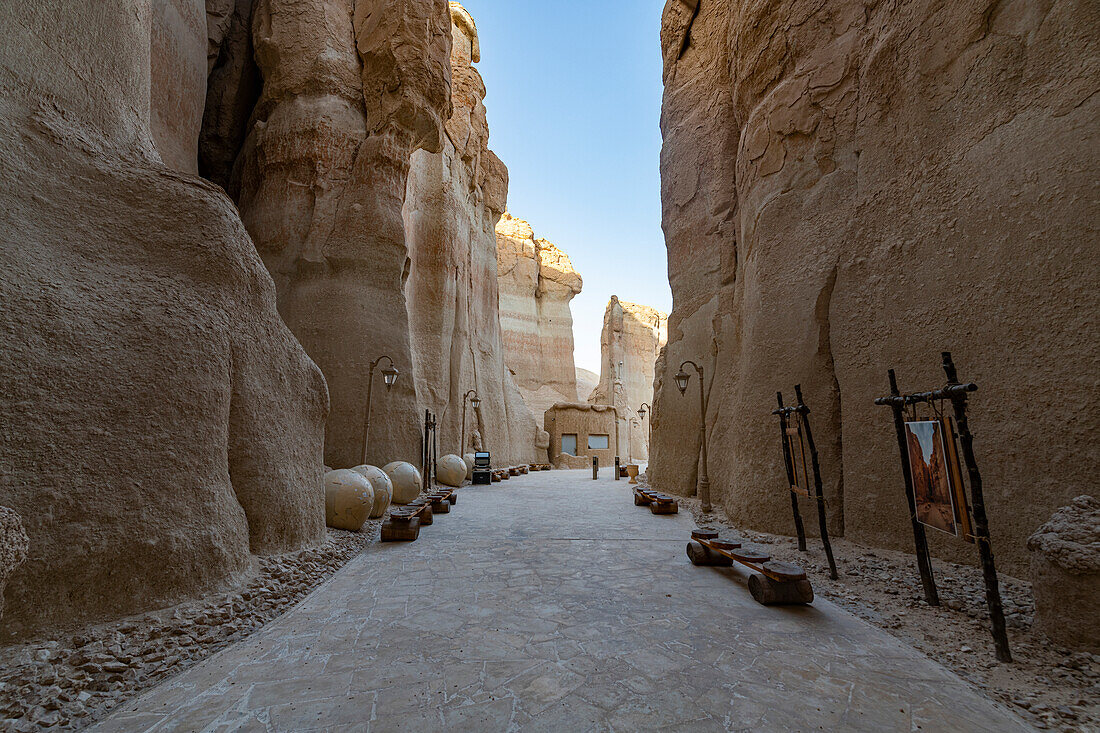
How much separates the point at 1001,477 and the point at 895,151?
4237mm

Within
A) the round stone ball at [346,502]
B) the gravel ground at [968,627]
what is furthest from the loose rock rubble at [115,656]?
the gravel ground at [968,627]

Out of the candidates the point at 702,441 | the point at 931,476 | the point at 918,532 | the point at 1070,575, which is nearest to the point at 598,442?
the point at 702,441

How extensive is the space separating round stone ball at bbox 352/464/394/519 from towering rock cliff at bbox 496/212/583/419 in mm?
32074

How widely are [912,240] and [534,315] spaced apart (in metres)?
38.8

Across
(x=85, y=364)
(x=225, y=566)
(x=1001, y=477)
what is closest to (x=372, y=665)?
(x=225, y=566)

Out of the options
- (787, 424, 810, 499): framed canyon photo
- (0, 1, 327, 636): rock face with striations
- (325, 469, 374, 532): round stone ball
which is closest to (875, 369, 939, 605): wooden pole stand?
(787, 424, 810, 499): framed canyon photo

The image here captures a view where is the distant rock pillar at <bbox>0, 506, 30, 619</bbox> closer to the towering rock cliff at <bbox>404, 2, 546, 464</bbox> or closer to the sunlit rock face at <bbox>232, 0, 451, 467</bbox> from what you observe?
the sunlit rock face at <bbox>232, 0, 451, 467</bbox>

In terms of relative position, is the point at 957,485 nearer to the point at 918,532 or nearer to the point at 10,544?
the point at 918,532

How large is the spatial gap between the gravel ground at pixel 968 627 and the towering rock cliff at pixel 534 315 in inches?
1411

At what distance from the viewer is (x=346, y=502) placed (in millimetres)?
7387

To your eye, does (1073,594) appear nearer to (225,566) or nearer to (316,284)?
(225,566)

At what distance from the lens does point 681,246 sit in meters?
14.4

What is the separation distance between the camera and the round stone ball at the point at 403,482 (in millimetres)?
10297

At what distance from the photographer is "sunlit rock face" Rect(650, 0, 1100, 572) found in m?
4.54
